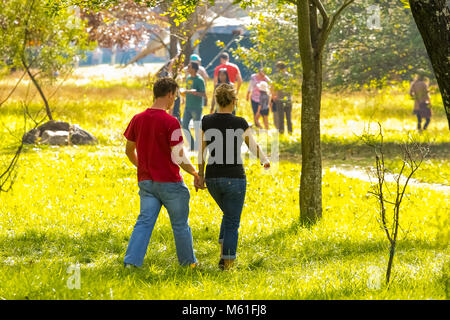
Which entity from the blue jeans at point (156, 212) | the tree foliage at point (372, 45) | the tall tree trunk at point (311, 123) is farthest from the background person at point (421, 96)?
the blue jeans at point (156, 212)

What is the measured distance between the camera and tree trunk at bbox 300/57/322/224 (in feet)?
31.0

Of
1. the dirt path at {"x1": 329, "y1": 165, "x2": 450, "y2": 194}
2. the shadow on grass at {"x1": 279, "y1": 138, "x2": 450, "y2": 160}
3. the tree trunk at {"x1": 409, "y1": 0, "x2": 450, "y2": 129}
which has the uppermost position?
the tree trunk at {"x1": 409, "y1": 0, "x2": 450, "y2": 129}

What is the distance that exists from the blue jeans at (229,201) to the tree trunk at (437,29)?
6.70 feet

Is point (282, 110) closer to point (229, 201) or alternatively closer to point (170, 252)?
point (170, 252)

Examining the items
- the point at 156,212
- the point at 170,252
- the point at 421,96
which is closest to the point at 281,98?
the point at 421,96

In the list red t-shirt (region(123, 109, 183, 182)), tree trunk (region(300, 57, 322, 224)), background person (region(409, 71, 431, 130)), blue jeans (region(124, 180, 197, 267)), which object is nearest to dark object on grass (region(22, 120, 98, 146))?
background person (region(409, 71, 431, 130))

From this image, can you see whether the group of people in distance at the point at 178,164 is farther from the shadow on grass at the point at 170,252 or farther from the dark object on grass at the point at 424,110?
the dark object on grass at the point at 424,110

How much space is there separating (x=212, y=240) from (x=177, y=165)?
2.39 metres

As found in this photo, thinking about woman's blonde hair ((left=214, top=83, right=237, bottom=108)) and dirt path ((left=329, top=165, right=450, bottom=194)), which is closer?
woman's blonde hair ((left=214, top=83, right=237, bottom=108))

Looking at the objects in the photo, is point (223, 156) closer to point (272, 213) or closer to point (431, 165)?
point (272, 213)

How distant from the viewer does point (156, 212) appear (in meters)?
6.79

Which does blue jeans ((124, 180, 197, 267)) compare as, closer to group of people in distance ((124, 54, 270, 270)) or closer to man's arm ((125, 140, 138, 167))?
group of people in distance ((124, 54, 270, 270))

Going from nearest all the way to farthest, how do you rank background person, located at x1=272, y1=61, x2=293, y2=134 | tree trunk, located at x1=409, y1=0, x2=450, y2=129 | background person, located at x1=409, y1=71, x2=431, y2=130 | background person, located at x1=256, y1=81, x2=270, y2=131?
tree trunk, located at x1=409, y1=0, x2=450, y2=129 → background person, located at x1=256, y1=81, x2=270, y2=131 → background person, located at x1=272, y1=61, x2=293, y2=134 → background person, located at x1=409, y1=71, x2=431, y2=130

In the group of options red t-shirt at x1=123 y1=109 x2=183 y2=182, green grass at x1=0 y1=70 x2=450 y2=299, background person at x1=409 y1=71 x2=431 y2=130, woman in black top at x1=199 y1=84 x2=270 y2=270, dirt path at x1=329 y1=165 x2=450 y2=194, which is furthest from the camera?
background person at x1=409 y1=71 x2=431 y2=130
